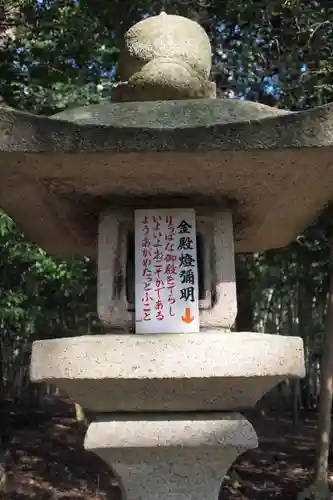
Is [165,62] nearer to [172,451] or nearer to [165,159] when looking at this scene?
[165,159]

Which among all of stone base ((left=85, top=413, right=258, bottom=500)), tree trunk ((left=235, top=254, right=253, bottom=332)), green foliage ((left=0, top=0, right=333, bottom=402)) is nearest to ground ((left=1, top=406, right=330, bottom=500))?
tree trunk ((left=235, top=254, right=253, bottom=332))

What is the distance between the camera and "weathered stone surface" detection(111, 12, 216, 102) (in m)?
2.04

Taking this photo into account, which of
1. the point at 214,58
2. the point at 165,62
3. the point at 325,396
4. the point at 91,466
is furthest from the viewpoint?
the point at 91,466

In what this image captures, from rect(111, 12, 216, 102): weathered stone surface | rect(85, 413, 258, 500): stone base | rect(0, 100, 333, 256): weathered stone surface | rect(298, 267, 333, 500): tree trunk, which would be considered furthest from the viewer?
rect(298, 267, 333, 500): tree trunk

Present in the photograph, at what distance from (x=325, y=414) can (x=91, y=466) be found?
10.5 feet

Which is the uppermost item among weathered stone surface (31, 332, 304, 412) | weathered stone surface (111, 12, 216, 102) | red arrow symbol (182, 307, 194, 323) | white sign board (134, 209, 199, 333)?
weathered stone surface (111, 12, 216, 102)

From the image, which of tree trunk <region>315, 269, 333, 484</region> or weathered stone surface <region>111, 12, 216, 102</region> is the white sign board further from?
tree trunk <region>315, 269, 333, 484</region>

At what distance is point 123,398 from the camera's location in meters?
1.86

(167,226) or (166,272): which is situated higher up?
(167,226)

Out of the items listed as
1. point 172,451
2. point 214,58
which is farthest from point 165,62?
point 214,58

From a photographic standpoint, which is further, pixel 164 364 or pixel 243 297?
pixel 243 297

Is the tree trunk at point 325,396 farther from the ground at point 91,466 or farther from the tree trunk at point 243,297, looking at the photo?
the tree trunk at point 243,297

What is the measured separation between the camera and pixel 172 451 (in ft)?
6.23

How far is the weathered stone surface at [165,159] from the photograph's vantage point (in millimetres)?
1604
